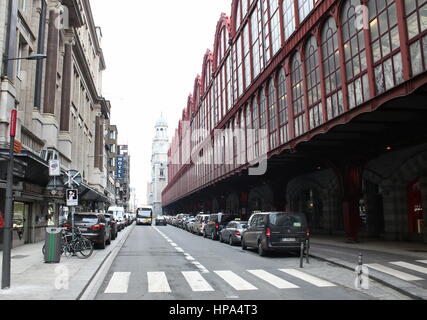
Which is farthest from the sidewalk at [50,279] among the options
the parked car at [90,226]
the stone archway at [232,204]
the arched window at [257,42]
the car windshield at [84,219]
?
the stone archway at [232,204]

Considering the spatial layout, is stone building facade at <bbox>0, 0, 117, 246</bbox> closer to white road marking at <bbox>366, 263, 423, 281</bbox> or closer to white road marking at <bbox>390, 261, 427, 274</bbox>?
white road marking at <bbox>366, 263, 423, 281</bbox>

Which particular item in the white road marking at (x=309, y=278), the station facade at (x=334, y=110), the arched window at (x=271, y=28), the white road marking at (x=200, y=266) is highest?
the arched window at (x=271, y=28)

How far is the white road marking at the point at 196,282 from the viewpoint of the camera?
9531mm

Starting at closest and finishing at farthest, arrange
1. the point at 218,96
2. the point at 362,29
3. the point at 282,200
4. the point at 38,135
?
the point at 362,29
the point at 38,135
the point at 282,200
the point at 218,96

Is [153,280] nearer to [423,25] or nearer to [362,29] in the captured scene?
[423,25]

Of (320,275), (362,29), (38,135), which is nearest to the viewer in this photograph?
(320,275)

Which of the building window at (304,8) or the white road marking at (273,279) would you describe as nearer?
the white road marking at (273,279)

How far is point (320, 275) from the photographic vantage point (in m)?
11.7

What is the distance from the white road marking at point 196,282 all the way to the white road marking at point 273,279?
1624mm

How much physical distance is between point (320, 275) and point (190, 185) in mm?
62119

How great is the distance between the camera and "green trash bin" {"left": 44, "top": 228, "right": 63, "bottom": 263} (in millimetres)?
13742

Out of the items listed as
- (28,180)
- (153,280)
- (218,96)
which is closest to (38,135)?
(28,180)

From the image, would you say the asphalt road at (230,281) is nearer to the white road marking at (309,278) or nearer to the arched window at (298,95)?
the white road marking at (309,278)

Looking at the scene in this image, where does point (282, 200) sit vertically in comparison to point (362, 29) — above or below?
below
